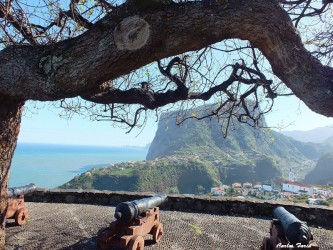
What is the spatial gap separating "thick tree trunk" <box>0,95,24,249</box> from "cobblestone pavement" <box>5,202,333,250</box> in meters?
1.30

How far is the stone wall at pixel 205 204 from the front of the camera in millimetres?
7406

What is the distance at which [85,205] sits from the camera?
8.27 metres

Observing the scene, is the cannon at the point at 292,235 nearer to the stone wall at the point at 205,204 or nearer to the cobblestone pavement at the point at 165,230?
the cobblestone pavement at the point at 165,230

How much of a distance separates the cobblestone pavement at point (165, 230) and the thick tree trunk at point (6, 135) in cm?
130

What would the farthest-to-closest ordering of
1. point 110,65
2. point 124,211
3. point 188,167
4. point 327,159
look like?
point 327,159 < point 188,167 < point 124,211 < point 110,65

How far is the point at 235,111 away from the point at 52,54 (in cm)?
394

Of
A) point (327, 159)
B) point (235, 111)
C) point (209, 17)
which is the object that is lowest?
point (327, 159)

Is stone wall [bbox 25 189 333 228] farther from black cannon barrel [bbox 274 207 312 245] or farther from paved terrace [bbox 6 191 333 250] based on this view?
black cannon barrel [bbox 274 207 312 245]

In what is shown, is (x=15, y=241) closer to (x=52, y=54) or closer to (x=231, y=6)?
(x=52, y=54)

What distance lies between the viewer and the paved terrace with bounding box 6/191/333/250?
17.6ft


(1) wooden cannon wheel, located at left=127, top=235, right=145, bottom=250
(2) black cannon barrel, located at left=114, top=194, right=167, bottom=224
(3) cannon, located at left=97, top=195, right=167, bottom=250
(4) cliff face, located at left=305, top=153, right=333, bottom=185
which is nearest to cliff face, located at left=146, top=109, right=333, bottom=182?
(4) cliff face, located at left=305, top=153, right=333, bottom=185

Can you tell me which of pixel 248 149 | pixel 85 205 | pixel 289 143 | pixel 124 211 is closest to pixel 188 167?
pixel 248 149

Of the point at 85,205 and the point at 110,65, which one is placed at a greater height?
the point at 110,65

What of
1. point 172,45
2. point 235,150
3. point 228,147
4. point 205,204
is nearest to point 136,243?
point 172,45
